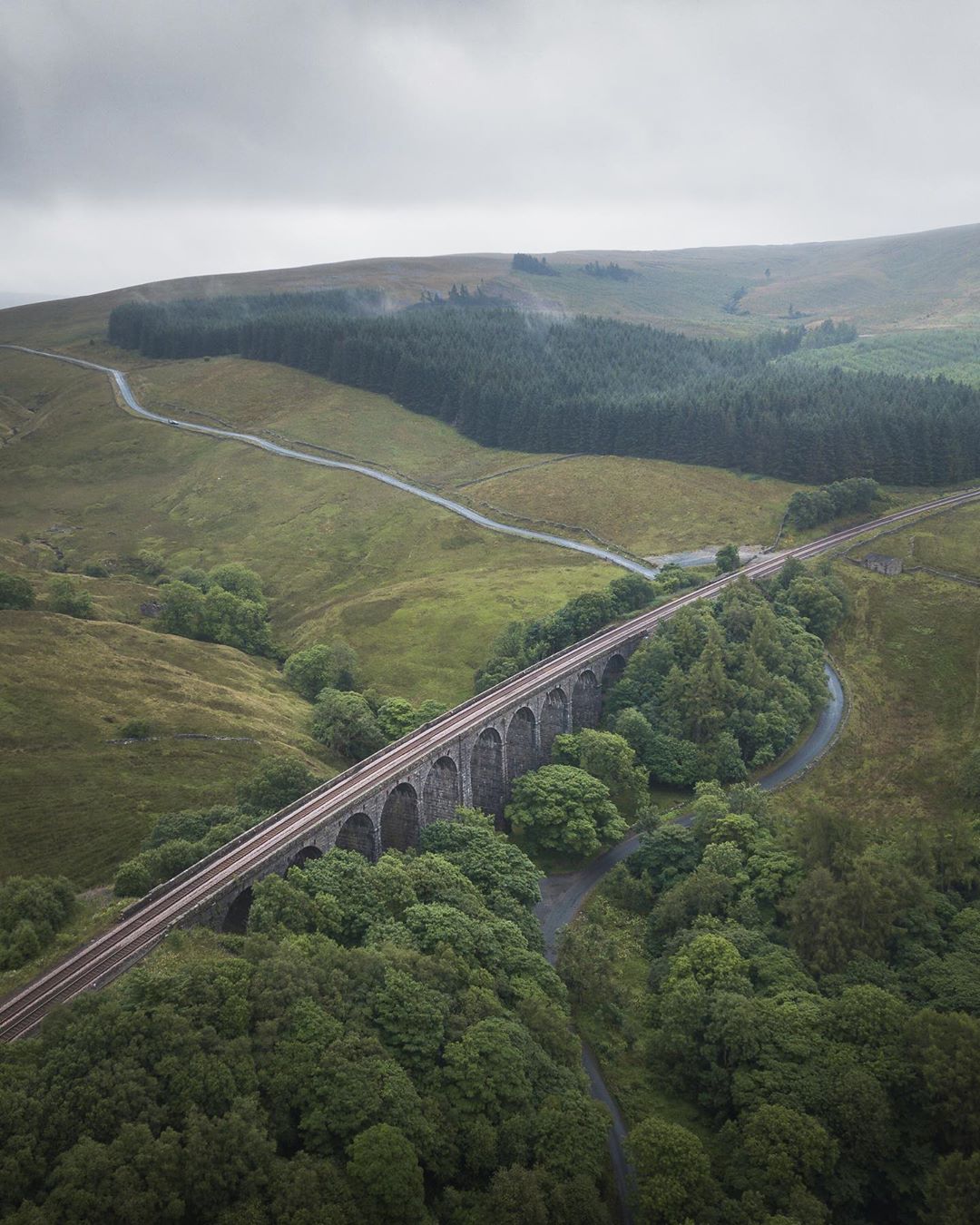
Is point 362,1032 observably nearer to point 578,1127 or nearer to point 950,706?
point 578,1127

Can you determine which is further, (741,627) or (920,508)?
(920,508)

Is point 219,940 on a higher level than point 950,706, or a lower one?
higher

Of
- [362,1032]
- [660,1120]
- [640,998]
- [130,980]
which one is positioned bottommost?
[640,998]

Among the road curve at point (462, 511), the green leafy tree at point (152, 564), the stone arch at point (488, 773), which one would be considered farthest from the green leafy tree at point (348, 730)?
the green leafy tree at point (152, 564)

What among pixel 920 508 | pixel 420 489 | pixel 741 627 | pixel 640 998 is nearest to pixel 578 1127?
pixel 640 998

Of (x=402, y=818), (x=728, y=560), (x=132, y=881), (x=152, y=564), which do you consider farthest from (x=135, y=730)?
(x=728, y=560)

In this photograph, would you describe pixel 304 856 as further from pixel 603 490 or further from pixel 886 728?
pixel 603 490
